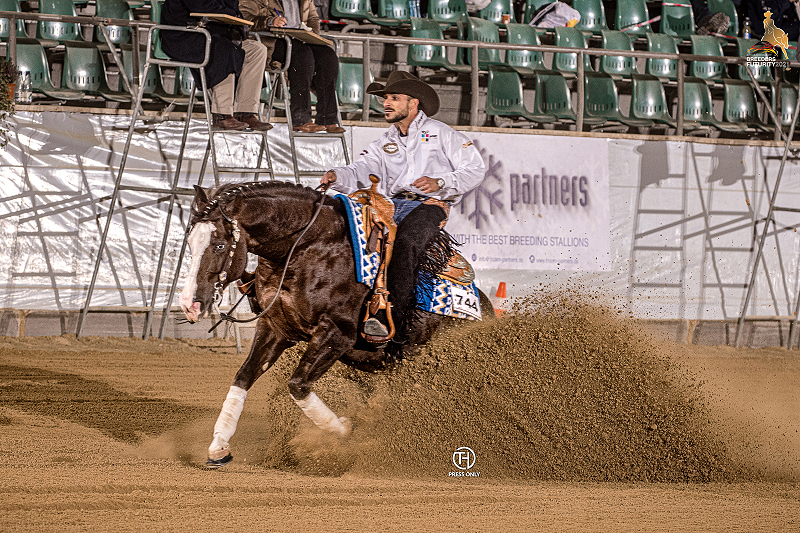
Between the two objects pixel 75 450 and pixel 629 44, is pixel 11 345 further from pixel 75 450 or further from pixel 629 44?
pixel 629 44

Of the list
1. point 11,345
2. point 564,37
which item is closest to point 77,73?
point 11,345

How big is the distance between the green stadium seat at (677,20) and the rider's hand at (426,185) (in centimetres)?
1032

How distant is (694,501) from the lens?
392cm

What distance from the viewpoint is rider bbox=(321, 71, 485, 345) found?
4902 millimetres

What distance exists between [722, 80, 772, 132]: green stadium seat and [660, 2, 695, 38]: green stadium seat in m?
2.01

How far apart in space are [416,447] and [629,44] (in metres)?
9.59

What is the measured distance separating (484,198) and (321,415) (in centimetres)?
541

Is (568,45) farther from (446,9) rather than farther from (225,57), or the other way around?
(225,57)

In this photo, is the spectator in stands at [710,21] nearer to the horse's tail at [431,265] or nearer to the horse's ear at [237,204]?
the horse's tail at [431,265]

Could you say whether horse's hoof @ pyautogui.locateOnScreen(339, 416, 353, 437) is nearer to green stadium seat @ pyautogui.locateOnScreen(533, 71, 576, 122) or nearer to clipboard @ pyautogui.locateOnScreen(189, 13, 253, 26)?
clipboard @ pyautogui.locateOnScreen(189, 13, 253, 26)

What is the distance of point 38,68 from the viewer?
9523 mm

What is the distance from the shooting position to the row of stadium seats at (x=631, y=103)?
10984 millimetres

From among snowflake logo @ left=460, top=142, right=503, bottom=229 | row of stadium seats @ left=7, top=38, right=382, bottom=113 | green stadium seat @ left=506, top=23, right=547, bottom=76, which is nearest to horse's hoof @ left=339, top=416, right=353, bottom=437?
snowflake logo @ left=460, top=142, right=503, bottom=229

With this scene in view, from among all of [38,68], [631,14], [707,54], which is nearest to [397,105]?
[38,68]
